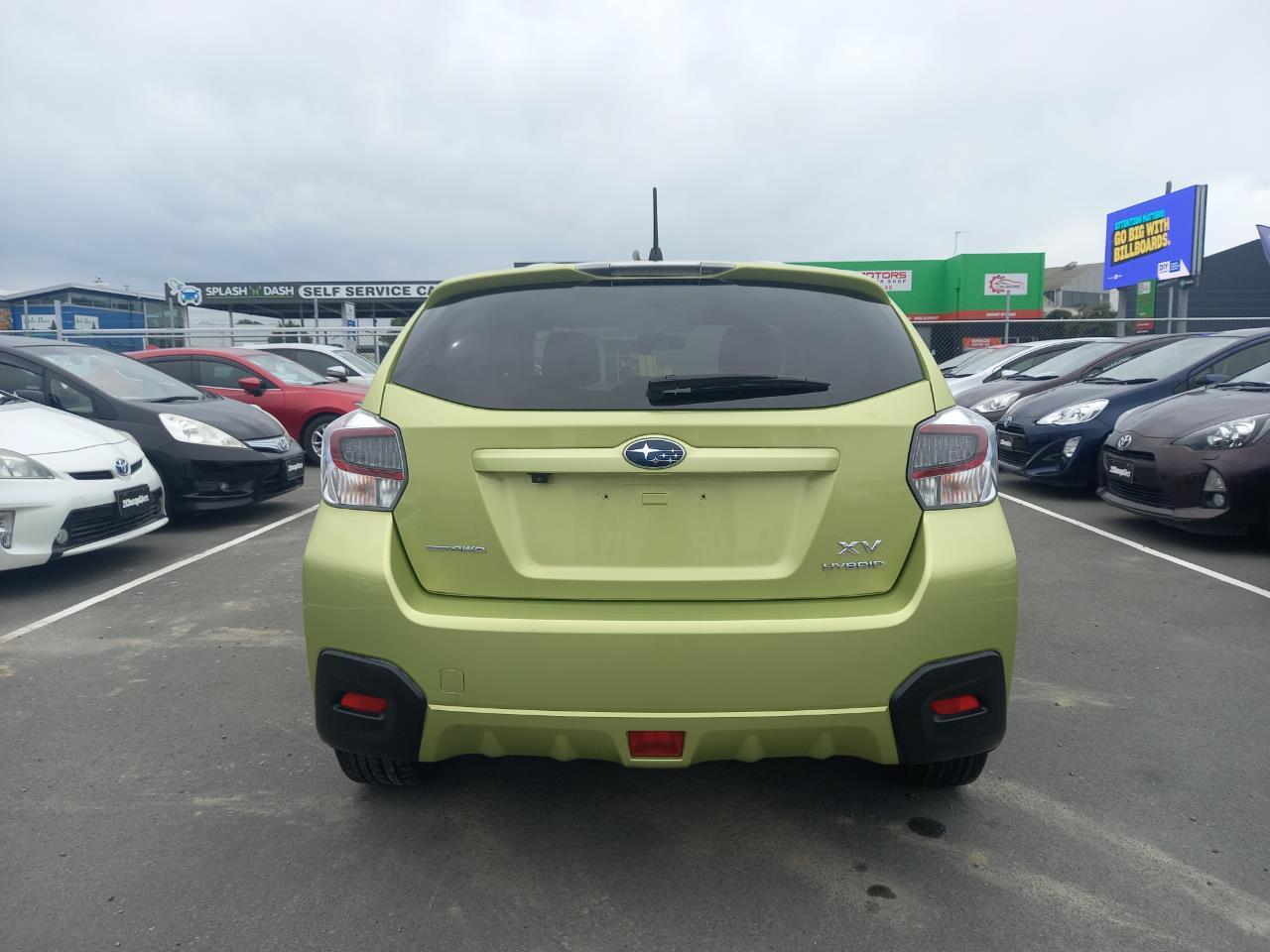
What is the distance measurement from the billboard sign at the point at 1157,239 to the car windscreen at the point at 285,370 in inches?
882

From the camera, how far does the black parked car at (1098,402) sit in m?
8.32

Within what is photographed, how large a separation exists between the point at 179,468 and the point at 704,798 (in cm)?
580

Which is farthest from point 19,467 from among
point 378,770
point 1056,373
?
point 1056,373

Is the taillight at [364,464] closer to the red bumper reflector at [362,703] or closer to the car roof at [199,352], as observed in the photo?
the red bumper reflector at [362,703]

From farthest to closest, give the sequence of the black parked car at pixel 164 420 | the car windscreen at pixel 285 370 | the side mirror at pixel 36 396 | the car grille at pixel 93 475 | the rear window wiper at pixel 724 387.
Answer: the car windscreen at pixel 285 370
the black parked car at pixel 164 420
the side mirror at pixel 36 396
the car grille at pixel 93 475
the rear window wiper at pixel 724 387

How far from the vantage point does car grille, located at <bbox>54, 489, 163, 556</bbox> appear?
5.34 metres

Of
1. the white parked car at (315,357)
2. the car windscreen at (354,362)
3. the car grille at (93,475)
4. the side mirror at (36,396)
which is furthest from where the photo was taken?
the car windscreen at (354,362)

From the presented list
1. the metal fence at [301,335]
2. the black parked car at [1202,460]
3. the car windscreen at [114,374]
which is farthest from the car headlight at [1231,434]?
the metal fence at [301,335]

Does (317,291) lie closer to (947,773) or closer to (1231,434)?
(1231,434)

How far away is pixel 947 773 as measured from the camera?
269cm

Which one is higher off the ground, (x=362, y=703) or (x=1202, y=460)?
(x=1202, y=460)

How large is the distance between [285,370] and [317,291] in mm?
30469

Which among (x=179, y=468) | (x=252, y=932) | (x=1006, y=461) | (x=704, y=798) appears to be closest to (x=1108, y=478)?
(x=1006, y=461)

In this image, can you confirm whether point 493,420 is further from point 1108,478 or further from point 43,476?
point 1108,478
